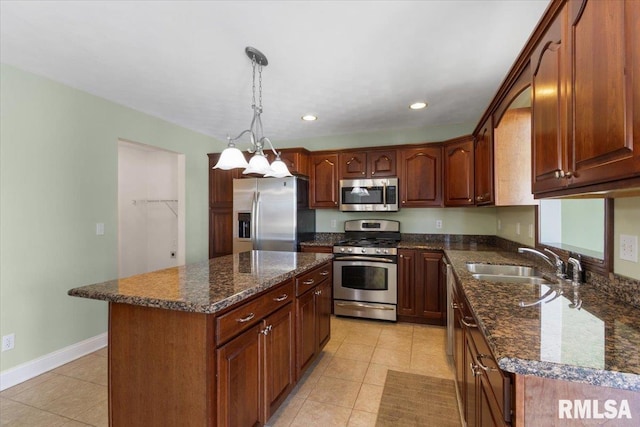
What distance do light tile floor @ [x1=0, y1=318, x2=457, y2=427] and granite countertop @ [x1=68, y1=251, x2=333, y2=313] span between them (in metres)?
0.94

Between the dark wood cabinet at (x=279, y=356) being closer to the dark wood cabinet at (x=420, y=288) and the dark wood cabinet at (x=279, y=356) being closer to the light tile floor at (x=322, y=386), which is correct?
the light tile floor at (x=322, y=386)

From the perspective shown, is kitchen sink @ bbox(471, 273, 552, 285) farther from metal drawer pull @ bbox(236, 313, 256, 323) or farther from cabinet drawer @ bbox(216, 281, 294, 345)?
metal drawer pull @ bbox(236, 313, 256, 323)

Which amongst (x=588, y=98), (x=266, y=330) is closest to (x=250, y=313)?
(x=266, y=330)

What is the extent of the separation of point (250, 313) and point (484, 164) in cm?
239

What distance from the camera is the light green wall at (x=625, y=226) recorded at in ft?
4.05

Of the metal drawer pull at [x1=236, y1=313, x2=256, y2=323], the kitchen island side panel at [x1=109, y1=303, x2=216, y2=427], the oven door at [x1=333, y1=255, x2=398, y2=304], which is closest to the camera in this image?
the kitchen island side panel at [x1=109, y1=303, x2=216, y2=427]

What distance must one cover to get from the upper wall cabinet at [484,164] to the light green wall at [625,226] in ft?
3.40

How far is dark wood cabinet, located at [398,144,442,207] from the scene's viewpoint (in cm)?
365

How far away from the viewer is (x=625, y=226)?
1.32 m

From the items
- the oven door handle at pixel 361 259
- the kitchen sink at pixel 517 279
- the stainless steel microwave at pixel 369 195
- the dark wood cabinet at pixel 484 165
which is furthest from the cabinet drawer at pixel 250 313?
the stainless steel microwave at pixel 369 195

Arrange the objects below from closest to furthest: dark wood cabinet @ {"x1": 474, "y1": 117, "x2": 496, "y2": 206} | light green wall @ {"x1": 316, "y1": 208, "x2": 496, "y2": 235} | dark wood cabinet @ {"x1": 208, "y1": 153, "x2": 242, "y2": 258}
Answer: dark wood cabinet @ {"x1": 474, "y1": 117, "x2": 496, "y2": 206} → light green wall @ {"x1": 316, "y1": 208, "x2": 496, "y2": 235} → dark wood cabinet @ {"x1": 208, "y1": 153, "x2": 242, "y2": 258}

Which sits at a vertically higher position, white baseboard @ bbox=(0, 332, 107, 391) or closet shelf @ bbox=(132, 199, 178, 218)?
closet shelf @ bbox=(132, 199, 178, 218)

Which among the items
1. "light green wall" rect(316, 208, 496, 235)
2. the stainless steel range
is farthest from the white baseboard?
"light green wall" rect(316, 208, 496, 235)

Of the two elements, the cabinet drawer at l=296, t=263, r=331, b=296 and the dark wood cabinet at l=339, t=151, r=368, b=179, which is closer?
the cabinet drawer at l=296, t=263, r=331, b=296
